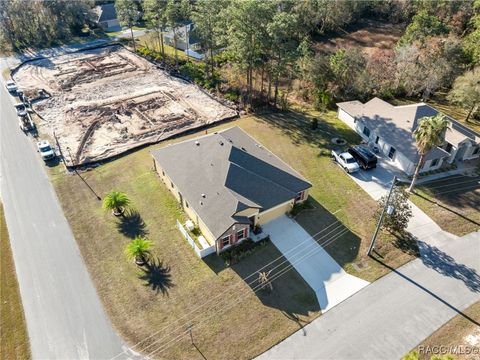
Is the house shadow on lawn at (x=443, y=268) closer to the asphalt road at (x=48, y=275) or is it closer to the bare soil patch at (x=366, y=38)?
the asphalt road at (x=48, y=275)

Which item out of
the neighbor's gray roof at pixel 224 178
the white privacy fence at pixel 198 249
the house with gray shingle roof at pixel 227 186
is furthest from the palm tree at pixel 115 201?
the white privacy fence at pixel 198 249

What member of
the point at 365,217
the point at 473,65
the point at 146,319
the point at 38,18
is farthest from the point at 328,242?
the point at 38,18

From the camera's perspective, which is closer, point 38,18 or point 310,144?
point 310,144

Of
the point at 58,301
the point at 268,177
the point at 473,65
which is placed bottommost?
the point at 58,301

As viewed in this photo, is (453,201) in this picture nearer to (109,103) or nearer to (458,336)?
(458,336)

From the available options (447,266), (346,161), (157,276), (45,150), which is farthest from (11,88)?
(447,266)

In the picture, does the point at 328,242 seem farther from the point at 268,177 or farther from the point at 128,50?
the point at 128,50

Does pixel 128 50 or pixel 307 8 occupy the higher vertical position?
pixel 307 8

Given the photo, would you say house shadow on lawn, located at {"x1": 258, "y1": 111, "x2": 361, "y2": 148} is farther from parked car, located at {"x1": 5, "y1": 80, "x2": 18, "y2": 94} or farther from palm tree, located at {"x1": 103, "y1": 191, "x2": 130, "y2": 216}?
parked car, located at {"x1": 5, "y1": 80, "x2": 18, "y2": 94}
